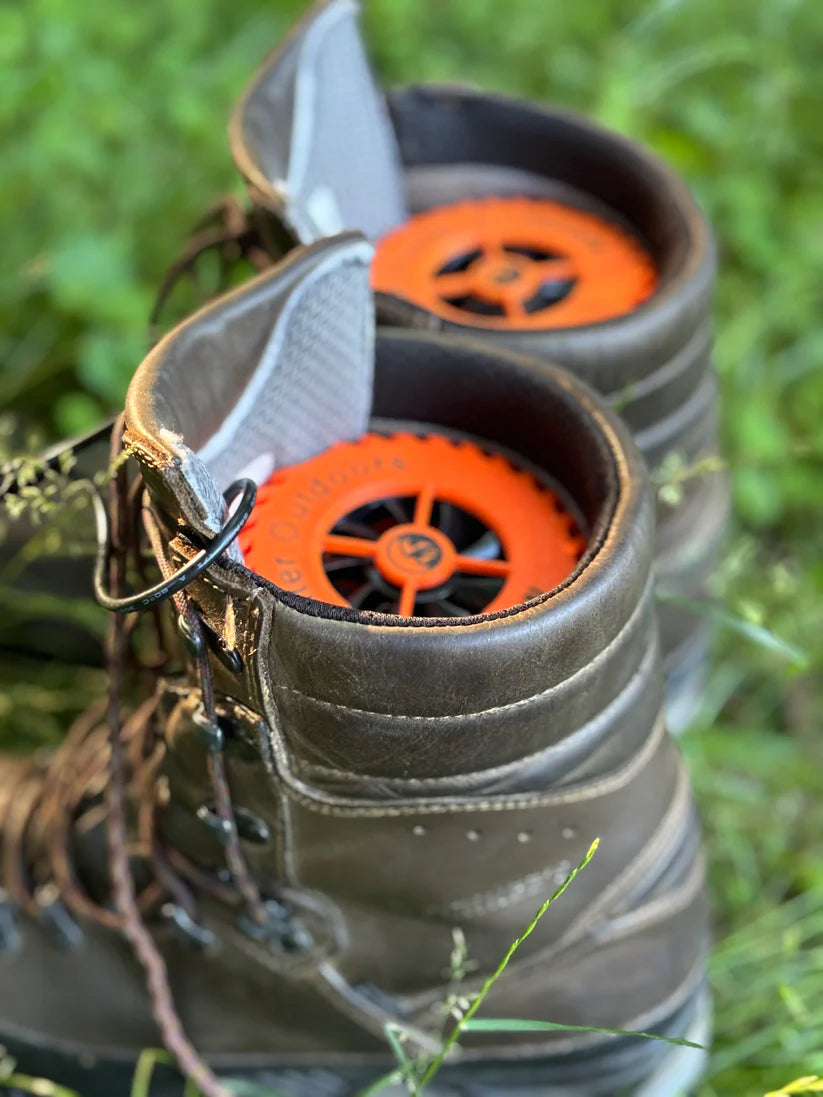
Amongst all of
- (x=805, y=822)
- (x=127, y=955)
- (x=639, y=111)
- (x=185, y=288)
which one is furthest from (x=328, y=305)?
(x=639, y=111)

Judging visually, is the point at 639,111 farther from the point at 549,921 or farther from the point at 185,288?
the point at 549,921

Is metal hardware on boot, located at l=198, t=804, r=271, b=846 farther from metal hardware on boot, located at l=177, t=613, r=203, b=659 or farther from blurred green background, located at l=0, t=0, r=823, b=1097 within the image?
blurred green background, located at l=0, t=0, r=823, b=1097

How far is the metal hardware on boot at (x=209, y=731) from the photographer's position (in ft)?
2.51

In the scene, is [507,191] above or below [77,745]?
above

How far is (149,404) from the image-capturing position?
26.8 inches

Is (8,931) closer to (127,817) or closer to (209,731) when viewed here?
(127,817)

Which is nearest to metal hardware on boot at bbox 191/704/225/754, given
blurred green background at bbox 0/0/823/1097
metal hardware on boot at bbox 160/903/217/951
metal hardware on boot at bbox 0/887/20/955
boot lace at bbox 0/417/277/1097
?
boot lace at bbox 0/417/277/1097

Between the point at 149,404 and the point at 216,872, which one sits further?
the point at 216,872

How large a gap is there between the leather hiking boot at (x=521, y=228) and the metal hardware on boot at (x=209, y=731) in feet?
1.31

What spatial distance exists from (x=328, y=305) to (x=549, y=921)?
48 centimetres

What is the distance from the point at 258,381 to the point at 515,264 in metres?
0.53

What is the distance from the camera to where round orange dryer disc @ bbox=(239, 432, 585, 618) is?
32.0 inches

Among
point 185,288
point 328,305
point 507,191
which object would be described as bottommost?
point 185,288

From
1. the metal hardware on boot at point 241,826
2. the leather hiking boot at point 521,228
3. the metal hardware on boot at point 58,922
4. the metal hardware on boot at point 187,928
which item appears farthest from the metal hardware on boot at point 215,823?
the leather hiking boot at point 521,228
